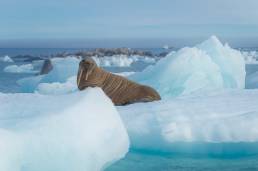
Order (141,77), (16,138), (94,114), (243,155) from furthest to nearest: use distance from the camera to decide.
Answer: (141,77), (243,155), (94,114), (16,138)

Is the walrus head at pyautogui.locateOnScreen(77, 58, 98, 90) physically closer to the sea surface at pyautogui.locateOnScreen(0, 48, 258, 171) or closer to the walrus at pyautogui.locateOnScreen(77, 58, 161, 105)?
the walrus at pyautogui.locateOnScreen(77, 58, 161, 105)

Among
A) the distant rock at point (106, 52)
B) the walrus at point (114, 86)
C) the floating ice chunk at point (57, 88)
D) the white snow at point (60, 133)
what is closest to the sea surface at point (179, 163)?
the white snow at point (60, 133)

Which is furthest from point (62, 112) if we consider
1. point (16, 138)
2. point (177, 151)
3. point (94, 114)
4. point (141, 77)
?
point (141, 77)

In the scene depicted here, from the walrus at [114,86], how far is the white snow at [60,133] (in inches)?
117

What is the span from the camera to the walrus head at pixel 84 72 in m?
7.60

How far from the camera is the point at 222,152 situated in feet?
17.7

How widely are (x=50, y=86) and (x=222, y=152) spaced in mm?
7217

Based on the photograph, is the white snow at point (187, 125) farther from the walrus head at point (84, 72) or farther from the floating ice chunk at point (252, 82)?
the floating ice chunk at point (252, 82)

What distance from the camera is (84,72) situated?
24.9ft

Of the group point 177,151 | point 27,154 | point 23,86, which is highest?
point 27,154

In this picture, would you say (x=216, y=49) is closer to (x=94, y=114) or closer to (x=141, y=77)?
(x=141, y=77)

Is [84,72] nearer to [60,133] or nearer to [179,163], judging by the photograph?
[179,163]

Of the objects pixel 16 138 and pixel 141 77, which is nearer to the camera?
pixel 16 138

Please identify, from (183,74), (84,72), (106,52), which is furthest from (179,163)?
(106,52)
